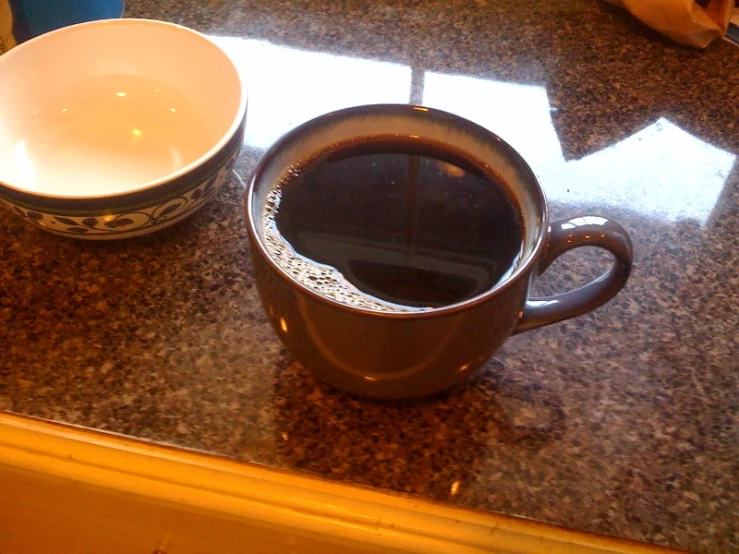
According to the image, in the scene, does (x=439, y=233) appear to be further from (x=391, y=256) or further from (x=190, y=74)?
(x=190, y=74)

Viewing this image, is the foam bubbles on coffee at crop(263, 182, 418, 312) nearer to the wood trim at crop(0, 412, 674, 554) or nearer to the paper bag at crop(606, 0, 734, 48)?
the wood trim at crop(0, 412, 674, 554)

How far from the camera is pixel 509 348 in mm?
459

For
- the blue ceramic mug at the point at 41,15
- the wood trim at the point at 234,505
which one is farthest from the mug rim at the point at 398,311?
the blue ceramic mug at the point at 41,15

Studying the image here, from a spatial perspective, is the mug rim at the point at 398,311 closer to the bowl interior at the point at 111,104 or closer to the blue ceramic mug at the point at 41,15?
the bowl interior at the point at 111,104

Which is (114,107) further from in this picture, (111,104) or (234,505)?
(234,505)

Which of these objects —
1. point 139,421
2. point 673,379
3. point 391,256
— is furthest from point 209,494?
point 673,379

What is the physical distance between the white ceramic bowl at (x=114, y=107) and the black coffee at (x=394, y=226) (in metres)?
0.09

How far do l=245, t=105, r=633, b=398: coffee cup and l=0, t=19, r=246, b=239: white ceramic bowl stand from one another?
10 cm

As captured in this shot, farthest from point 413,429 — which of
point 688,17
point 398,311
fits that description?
point 688,17

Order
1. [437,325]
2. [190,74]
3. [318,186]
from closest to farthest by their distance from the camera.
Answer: [437,325] → [318,186] → [190,74]

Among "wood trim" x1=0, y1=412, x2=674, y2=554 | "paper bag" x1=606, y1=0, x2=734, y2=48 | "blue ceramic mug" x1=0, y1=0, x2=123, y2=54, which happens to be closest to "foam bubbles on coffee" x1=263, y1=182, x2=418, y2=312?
"wood trim" x1=0, y1=412, x2=674, y2=554

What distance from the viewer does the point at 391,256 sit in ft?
1.39

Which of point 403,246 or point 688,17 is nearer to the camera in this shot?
point 403,246

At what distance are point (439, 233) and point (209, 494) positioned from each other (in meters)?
0.20
